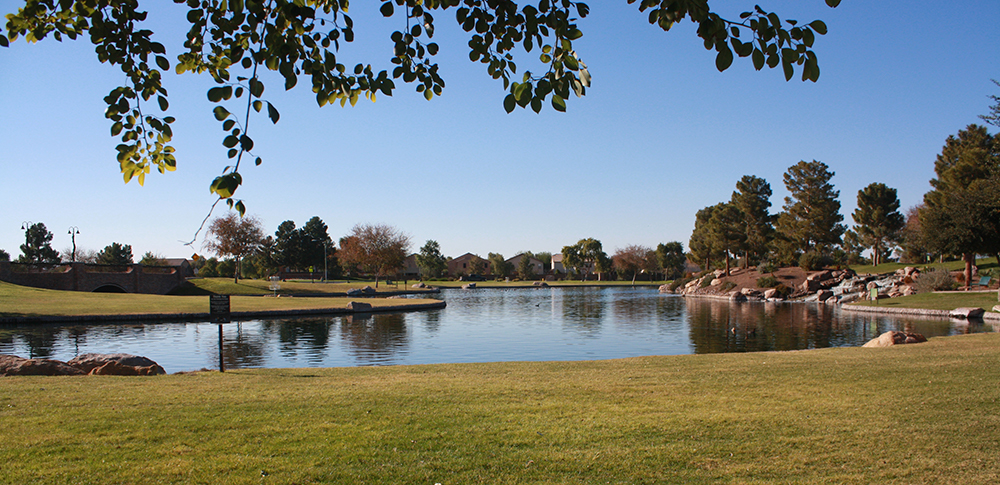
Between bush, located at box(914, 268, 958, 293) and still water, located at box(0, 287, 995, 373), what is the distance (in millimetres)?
8868

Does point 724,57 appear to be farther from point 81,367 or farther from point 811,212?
point 811,212

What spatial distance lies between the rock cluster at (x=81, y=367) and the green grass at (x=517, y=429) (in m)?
1.14

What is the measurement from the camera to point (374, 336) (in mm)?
24172

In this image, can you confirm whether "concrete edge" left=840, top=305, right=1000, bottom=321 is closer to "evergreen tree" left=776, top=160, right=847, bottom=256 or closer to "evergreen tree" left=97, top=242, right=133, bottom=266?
"evergreen tree" left=776, top=160, right=847, bottom=256

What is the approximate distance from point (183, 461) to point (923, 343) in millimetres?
16276

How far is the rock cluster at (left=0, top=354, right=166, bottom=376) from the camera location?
1039cm

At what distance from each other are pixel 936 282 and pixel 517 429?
42.8 m

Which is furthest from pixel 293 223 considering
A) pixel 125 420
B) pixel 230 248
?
pixel 125 420

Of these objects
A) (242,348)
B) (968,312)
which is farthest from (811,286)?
(242,348)

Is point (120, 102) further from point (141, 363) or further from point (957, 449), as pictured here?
point (141, 363)

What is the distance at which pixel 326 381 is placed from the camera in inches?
393

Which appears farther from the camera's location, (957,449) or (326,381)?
(326,381)

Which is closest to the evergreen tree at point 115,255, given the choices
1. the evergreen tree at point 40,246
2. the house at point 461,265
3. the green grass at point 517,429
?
→ the evergreen tree at point 40,246

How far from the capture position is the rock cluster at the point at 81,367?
10.4m
